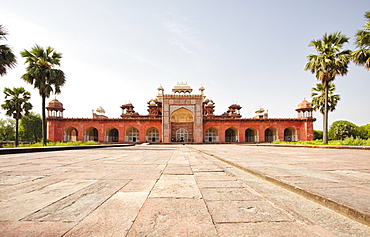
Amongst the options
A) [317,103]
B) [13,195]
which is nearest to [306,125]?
[317,103]

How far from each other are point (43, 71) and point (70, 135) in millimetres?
24581

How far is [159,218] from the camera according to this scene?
65.5 inches

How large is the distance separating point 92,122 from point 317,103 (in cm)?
3446

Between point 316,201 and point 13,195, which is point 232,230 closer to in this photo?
point 316,201

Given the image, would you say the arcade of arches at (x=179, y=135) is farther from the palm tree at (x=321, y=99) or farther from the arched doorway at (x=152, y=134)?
the palm tree at (x=321, y=99)

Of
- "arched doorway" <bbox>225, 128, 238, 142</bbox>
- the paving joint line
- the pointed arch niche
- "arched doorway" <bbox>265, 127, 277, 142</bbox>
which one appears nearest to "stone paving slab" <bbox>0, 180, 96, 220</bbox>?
the paving joint line

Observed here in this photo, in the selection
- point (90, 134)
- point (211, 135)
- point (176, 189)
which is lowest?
point (211, 135)

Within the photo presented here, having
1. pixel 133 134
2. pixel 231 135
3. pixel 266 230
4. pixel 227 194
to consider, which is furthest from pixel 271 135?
pixel 266 230

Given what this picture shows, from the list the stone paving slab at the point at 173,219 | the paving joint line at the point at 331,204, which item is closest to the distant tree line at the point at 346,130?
the paving joint line at the point at 331,204

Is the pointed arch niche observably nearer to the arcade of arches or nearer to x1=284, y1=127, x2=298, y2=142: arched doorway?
the arcade of arches

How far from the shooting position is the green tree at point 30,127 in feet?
132

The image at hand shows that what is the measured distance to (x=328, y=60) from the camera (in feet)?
59.8

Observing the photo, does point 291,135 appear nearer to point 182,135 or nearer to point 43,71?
point 182,135

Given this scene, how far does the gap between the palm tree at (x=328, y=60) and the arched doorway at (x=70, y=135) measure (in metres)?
38.1
